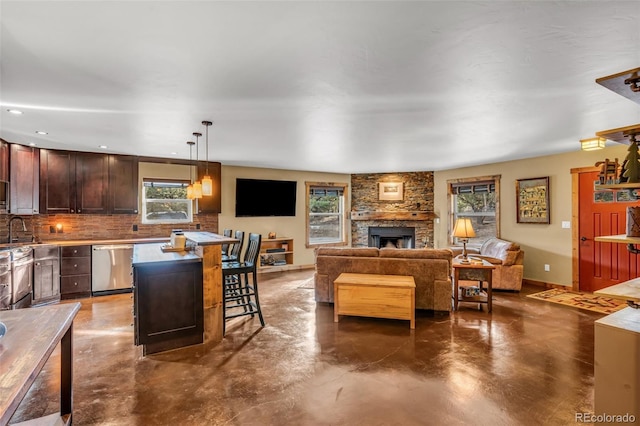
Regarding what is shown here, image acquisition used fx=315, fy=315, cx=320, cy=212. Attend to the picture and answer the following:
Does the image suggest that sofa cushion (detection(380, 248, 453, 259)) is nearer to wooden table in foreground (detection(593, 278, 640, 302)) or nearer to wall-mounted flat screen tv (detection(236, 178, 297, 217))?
wooden table in foreground (detection(593, 278, 640, 302))

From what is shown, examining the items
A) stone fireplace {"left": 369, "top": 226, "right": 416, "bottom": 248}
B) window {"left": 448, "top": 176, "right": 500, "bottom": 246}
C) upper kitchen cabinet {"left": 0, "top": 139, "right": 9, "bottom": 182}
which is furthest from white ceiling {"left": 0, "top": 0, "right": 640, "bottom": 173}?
stone fireplace {"left": 369, "top": 226, "right": 416, "bottom": 248}

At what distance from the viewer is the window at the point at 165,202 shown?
19.5 ft

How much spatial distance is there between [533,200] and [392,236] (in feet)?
10.5

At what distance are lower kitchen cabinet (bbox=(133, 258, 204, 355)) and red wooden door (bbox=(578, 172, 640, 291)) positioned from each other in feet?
19.4

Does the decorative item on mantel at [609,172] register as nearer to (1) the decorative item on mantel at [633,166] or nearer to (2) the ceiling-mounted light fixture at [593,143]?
(1) the decorative item on mantel at [633,166]

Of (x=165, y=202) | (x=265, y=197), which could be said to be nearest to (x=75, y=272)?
(x=165, y=202)

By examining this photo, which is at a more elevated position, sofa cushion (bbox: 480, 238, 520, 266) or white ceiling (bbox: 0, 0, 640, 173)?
white ceiling (bbox: 0, 0, 640, 173)

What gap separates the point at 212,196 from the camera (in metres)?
6.46

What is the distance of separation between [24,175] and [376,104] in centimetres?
540

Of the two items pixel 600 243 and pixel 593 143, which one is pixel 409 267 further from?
pixel 600 243

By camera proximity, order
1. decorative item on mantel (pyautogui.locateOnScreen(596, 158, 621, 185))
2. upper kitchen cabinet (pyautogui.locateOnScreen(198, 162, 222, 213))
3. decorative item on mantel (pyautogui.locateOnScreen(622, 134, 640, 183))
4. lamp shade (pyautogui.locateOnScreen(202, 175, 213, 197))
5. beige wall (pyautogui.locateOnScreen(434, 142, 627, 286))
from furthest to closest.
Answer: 1. upper kitchen cabinet (pyautogui.locateOnScreen(198, 162, 222, 213))
2. beige wall (pyautogui.locateOnScreen(434, 142, 627, 286))
3. lamp shade (pyautogui.locateOnScreen(202, 175, 213, 197))
4. decorative item on mantel (pyautogui.locateOnScreen(596, 158, 621, 185))
5. decorative item on mantel (pyautogui.locateOnScreen(622, 134, 640, 183))

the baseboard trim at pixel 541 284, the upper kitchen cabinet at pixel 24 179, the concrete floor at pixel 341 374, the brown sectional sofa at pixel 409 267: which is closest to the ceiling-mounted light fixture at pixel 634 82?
the concrete floor at pixel 341 374

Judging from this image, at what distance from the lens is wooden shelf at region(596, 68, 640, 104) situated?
143 cm

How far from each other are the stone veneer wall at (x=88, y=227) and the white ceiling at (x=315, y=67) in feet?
5.25
